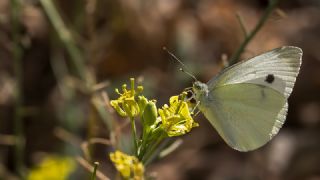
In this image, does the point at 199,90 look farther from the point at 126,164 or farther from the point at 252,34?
the point at 126,164

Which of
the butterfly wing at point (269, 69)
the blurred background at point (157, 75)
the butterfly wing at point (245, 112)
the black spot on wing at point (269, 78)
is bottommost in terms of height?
the blurred background at point (157, 75)

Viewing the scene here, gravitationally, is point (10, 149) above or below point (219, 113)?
below

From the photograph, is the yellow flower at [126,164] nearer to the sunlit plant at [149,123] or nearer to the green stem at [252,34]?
the sunlit plant at [149,123]

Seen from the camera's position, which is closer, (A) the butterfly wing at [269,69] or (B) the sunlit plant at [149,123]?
(B) the sunlit plant at [149,123]

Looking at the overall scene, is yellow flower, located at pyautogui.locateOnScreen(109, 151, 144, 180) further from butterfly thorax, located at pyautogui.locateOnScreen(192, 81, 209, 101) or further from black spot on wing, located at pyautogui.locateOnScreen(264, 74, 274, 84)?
black spot on wing, located at pyautogui.locateOnScreen(264, 74, 274, 84)

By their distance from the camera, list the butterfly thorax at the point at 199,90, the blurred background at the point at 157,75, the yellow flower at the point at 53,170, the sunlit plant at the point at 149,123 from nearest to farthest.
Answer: the sunlit plant at the point at 149,123 < the butterfly thorax at the point at 199,90 < the yellow flower at the point at 53,170 < the blurred background at the point at 157,75

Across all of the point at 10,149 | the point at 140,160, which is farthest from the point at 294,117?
the point at 140,160

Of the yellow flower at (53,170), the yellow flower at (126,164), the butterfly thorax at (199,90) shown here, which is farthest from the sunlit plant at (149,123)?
the yellow flower at (53,170)

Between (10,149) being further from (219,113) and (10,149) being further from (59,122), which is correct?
(219,113)
